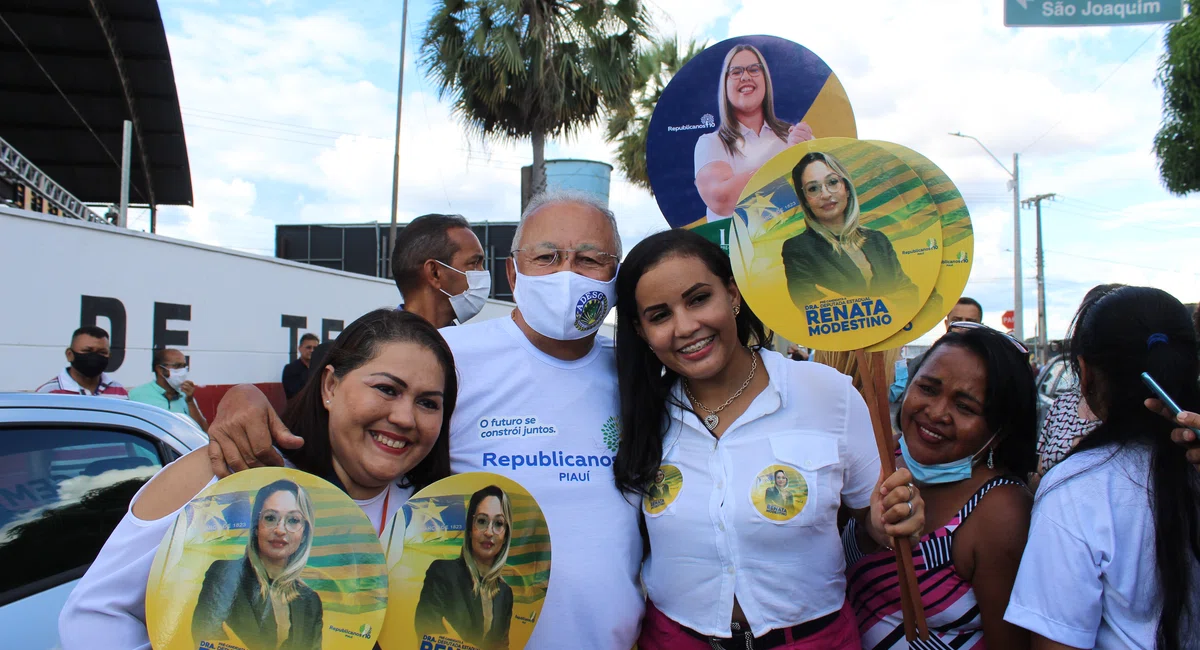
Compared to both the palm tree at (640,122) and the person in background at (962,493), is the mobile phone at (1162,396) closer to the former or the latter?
the person in background at (962,493)

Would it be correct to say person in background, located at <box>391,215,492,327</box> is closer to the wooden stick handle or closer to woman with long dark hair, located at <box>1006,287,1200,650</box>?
the wooden stick handle

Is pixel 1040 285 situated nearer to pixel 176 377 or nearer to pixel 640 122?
pixel 640 122

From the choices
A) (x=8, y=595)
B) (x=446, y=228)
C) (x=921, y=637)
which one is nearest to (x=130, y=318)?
(x=446, y=228)

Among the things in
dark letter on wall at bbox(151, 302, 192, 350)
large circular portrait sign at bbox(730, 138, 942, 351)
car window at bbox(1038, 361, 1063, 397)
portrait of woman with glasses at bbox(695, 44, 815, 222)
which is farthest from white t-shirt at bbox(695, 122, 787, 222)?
car window at bbox(1038, 361, 1063, 397)

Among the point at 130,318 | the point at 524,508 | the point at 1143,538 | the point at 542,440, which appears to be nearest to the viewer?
the point at 1143,538

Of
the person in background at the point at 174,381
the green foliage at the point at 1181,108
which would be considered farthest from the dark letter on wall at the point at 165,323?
the green foliage at the point at 1181,108

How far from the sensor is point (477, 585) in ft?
5.11

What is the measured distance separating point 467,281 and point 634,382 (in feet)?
6.29

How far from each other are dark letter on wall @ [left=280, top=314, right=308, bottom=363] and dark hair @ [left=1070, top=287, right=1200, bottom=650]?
8.20 metres

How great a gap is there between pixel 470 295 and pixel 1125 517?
9.68 ft

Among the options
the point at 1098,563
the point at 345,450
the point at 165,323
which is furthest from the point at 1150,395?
the point at 165,323

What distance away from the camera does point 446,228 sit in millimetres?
3920

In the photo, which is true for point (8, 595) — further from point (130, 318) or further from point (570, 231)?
point (130, 318)

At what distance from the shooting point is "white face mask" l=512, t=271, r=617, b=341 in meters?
2.17
